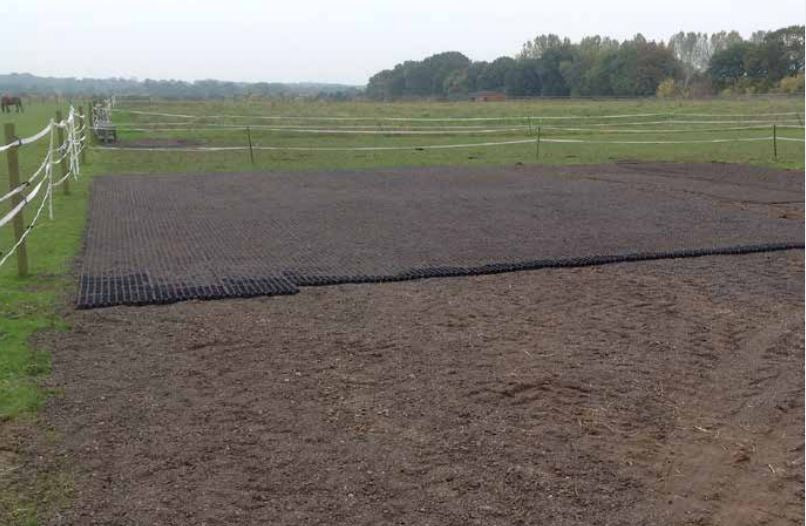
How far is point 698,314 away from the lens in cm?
606

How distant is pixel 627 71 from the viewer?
244ft

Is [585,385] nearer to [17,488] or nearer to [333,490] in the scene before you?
[333,490]

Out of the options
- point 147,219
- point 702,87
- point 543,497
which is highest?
point 702,87

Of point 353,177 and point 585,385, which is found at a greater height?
point 353,177

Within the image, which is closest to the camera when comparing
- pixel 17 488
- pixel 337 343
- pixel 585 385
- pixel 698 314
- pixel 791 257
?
pixel 17 488

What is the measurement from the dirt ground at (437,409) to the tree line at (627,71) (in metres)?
54.6

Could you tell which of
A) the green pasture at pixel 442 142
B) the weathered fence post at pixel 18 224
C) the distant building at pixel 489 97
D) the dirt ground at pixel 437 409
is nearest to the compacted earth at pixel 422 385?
the dirt ground at pixel 437 409

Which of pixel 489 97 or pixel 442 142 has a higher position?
pixel 489 97

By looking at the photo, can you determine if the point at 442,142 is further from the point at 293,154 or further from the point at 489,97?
the point at 489,97

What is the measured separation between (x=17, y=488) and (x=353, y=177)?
11.7 m

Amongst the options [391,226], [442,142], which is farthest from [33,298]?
[442,142]

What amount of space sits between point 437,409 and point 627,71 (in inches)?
2972

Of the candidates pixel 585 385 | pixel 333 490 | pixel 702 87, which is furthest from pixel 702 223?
pixel 702 87

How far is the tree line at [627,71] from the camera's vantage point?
66.2 meters
